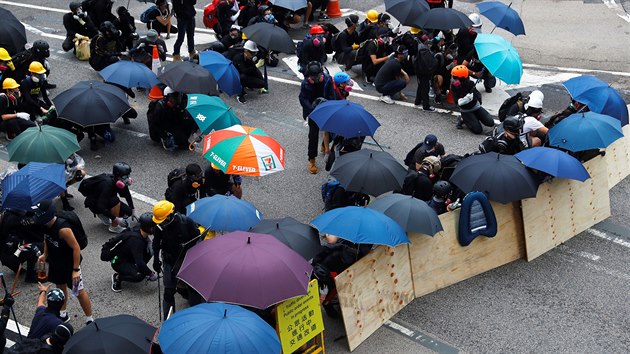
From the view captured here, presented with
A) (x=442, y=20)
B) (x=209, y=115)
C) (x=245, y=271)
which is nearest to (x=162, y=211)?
(x=245, y=271)

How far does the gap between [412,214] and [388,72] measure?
6412 mm

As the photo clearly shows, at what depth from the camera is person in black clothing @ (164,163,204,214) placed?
1152cm

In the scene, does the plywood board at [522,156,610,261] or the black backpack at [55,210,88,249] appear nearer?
the black backpack at [55,210,88,249]

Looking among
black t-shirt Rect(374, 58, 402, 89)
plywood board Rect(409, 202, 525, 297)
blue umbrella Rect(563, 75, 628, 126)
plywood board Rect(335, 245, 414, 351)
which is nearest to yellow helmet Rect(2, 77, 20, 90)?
black t-shirt Rect(374, 58, 402, 89)

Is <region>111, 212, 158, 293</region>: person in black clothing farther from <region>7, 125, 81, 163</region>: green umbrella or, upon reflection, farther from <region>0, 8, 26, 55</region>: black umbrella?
<region>0, 8, 26, 55</region>: black umbrella

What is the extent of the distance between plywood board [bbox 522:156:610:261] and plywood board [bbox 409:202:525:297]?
0.55 ft

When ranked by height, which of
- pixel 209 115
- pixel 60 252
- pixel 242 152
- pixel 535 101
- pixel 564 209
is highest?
pixel 535 101

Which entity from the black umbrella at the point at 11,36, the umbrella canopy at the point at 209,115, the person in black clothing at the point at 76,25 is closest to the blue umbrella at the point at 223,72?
the umbrella canopy at the point at 209,115

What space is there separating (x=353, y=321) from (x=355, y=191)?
2.11m

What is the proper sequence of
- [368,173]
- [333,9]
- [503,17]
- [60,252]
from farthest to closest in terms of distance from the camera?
1. [333,9]
2. [503,17]
3. [368,173]
4. [60,252]

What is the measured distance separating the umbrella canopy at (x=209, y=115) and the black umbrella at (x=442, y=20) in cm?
536

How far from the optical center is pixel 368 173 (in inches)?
452

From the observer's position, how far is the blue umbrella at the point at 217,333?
7.72 m

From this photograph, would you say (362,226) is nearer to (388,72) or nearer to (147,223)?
(147,223)
